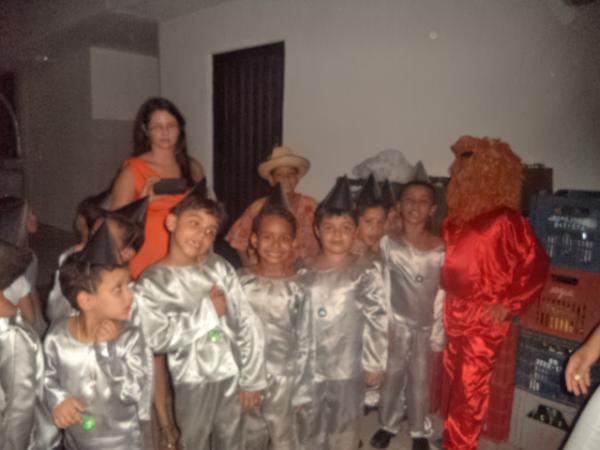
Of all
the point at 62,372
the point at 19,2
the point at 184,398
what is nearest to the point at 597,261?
the point at 184,398

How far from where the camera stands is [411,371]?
9.28 ft

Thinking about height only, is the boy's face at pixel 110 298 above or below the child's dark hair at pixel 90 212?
below

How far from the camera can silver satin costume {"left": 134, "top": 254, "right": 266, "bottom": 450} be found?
219 cm

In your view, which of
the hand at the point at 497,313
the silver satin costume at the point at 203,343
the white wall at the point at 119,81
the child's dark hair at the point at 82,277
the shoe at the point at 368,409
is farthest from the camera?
the white wall at the point at 119,81

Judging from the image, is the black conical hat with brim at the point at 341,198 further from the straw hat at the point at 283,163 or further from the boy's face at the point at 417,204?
the straw hat at the point at 283,163

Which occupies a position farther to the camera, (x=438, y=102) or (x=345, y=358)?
(x=438, y=102)

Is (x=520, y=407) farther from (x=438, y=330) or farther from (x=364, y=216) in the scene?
(x=364, y=216)

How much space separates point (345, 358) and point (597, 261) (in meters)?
1.49

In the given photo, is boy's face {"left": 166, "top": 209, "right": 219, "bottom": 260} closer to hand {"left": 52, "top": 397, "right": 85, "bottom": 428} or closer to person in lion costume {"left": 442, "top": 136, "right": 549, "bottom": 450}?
hand {"left": 52, "top": 397, "right": 85, "bottom": 428}

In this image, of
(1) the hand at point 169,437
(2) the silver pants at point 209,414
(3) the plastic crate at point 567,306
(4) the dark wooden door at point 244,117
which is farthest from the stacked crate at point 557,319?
(4) the dark wooden door at point 244,117

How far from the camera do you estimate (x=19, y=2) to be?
7.47m

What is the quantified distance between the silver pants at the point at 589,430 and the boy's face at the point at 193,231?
170cm

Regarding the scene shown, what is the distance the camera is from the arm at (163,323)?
2.17m

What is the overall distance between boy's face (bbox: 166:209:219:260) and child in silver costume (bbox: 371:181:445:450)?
1.13 m
